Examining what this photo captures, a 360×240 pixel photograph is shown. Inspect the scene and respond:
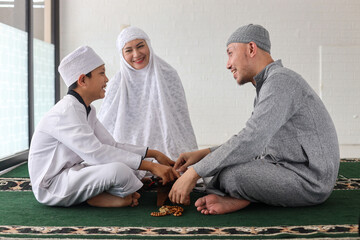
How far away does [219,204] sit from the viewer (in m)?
2.03

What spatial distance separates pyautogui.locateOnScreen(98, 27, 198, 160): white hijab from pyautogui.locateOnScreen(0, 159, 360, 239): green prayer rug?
0.76 meters

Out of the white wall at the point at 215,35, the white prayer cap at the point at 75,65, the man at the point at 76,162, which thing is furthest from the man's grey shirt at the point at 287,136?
the white wall at the point at 215,35

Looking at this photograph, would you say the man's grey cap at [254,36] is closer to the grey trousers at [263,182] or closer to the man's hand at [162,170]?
the grey trousers at [263,182]

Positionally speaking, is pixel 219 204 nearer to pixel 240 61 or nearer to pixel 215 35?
pixel 240 61

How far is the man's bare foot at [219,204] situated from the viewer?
2020 mm

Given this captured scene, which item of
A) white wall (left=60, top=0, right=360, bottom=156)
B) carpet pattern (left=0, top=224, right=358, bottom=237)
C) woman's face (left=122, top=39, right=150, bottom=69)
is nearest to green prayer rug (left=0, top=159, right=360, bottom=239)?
carpet pattern (left=0, top=224, right=358, bottom=237)

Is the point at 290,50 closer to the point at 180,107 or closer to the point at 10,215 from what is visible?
the point at 180,107

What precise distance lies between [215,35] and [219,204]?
384 centimetres

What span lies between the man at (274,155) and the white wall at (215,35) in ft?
11.3

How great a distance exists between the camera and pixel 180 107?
320 cm

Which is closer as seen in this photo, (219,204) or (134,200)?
(219,204)

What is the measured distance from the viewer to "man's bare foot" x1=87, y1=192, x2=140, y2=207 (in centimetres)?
221

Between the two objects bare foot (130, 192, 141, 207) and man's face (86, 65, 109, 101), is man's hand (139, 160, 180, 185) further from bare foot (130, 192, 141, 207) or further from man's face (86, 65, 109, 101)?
man's face (86, 65, 109, 101)

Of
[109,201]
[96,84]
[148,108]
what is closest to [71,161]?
[109,201]
